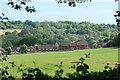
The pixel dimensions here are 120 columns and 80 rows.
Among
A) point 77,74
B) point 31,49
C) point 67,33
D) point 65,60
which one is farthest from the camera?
point 67,33

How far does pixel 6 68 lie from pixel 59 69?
73cm

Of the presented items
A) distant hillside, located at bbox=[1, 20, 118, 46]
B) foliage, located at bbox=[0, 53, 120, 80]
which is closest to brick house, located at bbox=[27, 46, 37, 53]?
distant hillside, located at bbox=[1, 20, 118, 46]

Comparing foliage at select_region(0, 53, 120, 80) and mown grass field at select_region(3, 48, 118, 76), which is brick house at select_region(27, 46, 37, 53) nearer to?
mown grass field at select_region(3, 48, 118, 76)

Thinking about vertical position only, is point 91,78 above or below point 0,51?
below

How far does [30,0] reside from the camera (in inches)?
156

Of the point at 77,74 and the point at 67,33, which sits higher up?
the point at 67,33

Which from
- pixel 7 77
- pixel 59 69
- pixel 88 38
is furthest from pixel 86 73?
pixel 88 38

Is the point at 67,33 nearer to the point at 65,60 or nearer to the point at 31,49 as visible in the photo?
the point at 31,49

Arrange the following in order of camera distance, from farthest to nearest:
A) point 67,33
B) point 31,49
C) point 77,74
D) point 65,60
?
point 67,33 → point 31,49 → point 65,60 → point 77,74

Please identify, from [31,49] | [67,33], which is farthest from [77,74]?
[67,33]

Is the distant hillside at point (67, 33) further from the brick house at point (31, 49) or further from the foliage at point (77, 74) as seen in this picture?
the foliage at point (77, 74)

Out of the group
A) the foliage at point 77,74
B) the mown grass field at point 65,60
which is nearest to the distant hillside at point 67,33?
the mown grass field at point 65,60

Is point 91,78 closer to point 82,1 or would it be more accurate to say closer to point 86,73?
point 86,73

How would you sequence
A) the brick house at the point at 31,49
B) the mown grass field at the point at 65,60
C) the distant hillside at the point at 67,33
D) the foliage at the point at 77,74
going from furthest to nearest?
the distant hillside at the point at 67,33 → the brick house at the point at 31,49 → the mown grass field at the point at 65,60 → the foliage at the point at 77,74
